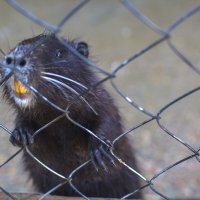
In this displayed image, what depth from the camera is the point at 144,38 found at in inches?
286

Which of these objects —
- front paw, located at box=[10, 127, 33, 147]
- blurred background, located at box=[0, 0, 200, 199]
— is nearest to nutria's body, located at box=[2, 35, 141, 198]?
front paw, located at box=[10, 127, 33, 147]

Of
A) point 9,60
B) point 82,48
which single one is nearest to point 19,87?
point 9,60

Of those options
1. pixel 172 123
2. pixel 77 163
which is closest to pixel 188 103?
pixel 172 123

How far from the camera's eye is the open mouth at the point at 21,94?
8.64 ft

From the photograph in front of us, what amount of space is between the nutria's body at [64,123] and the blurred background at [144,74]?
1.80ft

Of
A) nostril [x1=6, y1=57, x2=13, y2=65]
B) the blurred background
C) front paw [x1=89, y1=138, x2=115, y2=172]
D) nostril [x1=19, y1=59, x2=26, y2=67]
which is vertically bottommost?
nostril [x1=6, y1=57, x2=13, y2=65]

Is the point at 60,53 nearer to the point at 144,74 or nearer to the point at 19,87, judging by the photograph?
the point at 19,87

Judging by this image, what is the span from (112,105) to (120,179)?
1.86ft

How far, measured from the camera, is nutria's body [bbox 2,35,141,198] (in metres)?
2.74

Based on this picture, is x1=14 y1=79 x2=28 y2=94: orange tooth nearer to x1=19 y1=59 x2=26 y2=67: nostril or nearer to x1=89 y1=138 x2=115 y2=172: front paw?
x1=19 y1=59 x2=26 y2=67: nostril

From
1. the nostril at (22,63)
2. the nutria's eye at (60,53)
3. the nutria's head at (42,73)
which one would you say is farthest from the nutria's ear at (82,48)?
the nostril at (22,63)

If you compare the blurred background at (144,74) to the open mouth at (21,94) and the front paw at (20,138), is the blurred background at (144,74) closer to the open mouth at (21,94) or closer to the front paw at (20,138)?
the front paw at (20,138)

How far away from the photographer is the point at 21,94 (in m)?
2.70

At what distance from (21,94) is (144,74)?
12.9 ft
